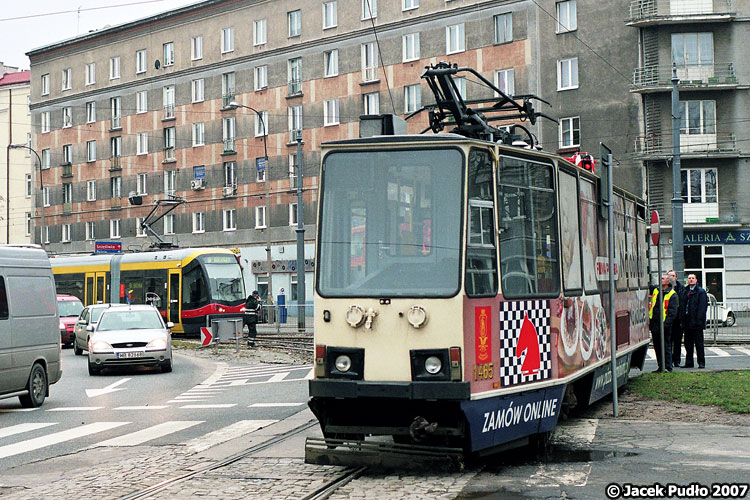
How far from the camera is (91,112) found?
235ft

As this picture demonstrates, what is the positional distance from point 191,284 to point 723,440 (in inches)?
1205

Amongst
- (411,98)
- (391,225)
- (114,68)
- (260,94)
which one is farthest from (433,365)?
(114,68)

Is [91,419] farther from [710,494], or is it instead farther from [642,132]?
[642,132]

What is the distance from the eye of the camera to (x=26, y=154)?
272 ft

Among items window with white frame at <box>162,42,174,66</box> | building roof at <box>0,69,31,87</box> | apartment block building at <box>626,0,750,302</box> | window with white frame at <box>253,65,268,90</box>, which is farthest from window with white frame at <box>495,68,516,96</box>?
building roof at <box>0,69,31,87</box>

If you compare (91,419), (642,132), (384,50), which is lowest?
(91,419)

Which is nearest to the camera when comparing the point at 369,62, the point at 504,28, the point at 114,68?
the point at 504,28

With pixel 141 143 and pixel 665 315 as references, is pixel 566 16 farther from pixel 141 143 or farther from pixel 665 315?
pixel 665 315

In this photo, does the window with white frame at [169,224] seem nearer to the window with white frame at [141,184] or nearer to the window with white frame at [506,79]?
the window with white frame at [141,184]

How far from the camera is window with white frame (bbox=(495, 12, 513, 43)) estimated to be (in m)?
Result: 50.4

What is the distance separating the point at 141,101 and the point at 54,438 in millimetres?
56959

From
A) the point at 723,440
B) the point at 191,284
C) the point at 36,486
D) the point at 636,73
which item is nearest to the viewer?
the point at 36,486

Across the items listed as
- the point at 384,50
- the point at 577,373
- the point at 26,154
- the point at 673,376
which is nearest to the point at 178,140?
the point at 384,50

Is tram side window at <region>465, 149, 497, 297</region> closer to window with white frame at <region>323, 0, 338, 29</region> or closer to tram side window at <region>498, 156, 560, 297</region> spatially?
tram side window at <region>498, 156, 560, 297</region>
